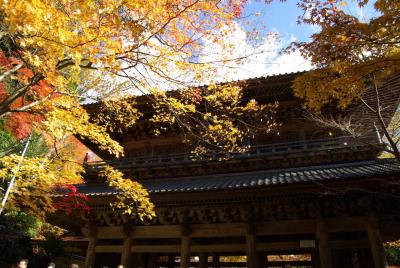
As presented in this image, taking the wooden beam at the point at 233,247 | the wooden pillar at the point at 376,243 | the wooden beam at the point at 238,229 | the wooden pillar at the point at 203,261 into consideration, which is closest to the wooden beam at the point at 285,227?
the wooden beam at the point at 238,229

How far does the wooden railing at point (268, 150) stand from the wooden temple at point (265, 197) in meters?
0.04

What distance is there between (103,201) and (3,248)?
8.47 meters

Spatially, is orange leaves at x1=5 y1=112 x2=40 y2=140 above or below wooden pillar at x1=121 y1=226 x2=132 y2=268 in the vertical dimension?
above

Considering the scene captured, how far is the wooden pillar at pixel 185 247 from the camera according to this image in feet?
28.4

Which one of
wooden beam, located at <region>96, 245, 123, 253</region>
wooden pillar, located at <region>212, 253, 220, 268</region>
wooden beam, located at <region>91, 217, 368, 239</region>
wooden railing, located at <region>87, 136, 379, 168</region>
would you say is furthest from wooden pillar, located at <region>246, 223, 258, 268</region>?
wooden pillar, located at <region>212, 253, 220, 268</region>

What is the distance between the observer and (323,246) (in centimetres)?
765

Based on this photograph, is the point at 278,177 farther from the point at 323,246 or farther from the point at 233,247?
the point at 233,247

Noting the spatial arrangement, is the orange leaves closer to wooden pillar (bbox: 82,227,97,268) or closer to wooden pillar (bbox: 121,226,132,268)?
wooden pillar (bbox: 82,227,97,268)

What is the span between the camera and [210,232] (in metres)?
8.83

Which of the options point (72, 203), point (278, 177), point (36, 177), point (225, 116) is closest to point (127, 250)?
point (72, 203)

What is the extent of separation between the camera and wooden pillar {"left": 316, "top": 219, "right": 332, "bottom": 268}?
7.51 meters

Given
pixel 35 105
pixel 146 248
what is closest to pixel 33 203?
pixel 146 248

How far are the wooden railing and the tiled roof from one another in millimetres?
592

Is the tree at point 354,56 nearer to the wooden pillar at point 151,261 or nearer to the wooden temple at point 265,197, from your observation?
the wooden temple at point 265,197
